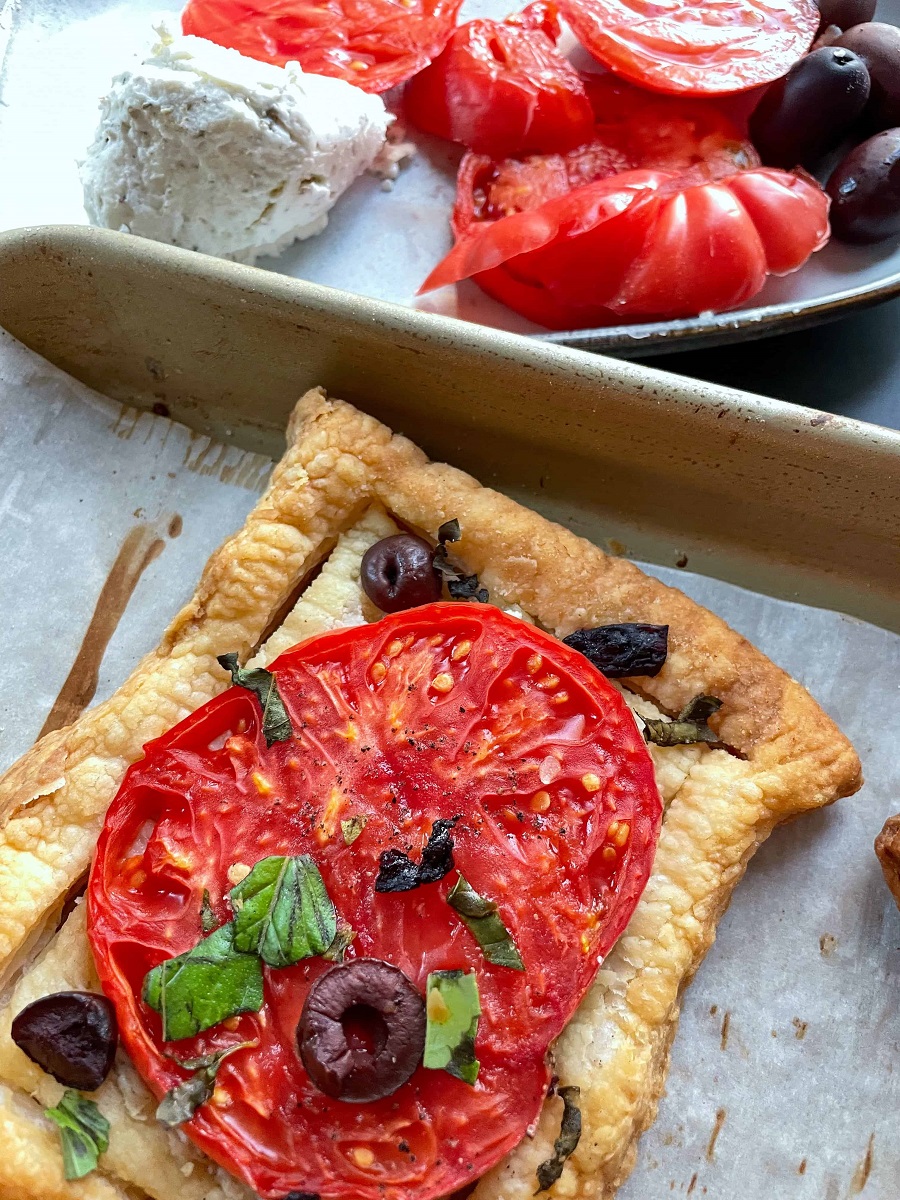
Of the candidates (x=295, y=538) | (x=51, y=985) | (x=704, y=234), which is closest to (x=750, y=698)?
(x=295, y=538)

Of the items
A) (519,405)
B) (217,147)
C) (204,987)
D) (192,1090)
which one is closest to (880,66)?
(519,405)

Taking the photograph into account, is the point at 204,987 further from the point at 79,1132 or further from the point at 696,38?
the point at 696,38

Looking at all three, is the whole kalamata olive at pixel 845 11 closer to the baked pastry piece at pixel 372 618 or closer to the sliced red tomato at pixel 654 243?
the sliced red tomato at pixel 654 243

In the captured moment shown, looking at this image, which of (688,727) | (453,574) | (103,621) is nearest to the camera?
(688,727)

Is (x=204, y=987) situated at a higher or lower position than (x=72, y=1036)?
higher

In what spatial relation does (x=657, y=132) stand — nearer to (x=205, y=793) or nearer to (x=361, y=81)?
(x=361, y=81)

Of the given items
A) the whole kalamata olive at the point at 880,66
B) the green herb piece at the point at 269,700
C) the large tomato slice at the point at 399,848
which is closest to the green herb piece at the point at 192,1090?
the large tomato slice at the point at 399,848

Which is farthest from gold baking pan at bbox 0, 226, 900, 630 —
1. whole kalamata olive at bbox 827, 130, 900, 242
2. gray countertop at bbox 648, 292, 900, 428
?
whole kalamata olive at bbox 827, 130, 900, 242
